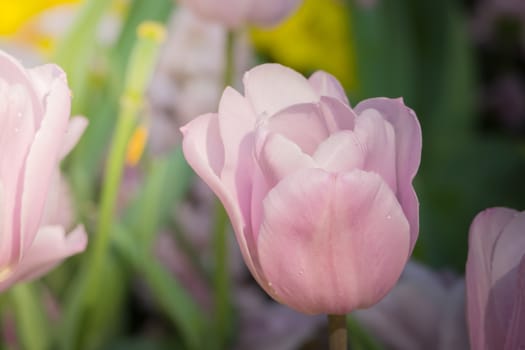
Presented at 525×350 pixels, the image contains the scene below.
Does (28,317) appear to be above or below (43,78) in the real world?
below

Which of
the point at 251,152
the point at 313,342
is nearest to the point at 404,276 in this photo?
the point at 313,342

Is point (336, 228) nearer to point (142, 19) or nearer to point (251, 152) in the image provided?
point (251, 152)

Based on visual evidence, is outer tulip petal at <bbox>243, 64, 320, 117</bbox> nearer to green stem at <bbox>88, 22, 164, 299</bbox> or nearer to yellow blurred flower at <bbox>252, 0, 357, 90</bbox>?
green stem at <bbox>88, 22, 164, 299</bbox>

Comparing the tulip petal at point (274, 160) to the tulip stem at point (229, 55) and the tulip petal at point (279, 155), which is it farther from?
Result: the tulip stem at point (229, 55)

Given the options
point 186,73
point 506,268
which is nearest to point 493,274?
point 506,268

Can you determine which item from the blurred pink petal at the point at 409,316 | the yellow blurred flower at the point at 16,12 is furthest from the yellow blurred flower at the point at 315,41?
the blurred pink petal at the point at 409,316

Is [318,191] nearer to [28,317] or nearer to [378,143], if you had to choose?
[378,143]
